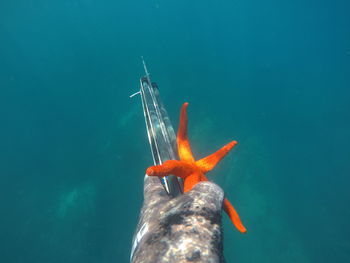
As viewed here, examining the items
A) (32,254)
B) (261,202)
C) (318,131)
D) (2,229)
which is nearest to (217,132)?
(261,202)

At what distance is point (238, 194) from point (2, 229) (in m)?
15.2

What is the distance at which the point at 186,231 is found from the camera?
5.39ft

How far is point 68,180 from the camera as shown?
44.4 feet

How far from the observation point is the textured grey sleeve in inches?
59.0

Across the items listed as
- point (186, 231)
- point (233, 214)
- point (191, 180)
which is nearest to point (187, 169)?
point (191, 180)

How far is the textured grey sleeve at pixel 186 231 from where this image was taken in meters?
1.50

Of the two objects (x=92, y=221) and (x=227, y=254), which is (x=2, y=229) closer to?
(x=92, y=221)

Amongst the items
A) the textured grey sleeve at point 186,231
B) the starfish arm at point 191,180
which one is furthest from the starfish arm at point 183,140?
the textured grey sleeve at point 186,231

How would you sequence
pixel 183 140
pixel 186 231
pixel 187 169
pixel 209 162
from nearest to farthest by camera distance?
pixel 186 231 < pixel 187 169 < pixel 209 162 < pixel 183 140

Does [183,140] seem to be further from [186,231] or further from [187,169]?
[186,231]

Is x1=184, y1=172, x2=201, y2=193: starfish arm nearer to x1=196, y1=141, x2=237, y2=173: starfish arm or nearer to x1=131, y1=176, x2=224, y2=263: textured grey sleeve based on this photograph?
x1=196, y1=141, x2=237, y2=173: starfish arm

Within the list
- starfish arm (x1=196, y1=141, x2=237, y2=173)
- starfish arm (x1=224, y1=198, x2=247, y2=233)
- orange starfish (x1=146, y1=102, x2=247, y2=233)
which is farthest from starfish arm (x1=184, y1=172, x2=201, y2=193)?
starfish arm (x1=224, y1=198, x2=247, y2=233)

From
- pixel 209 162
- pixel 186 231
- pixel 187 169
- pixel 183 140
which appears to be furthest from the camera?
pixel 183 140

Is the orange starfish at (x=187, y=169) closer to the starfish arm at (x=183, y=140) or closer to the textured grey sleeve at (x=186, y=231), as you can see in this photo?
the starfish arm at (x=183, y=140)
